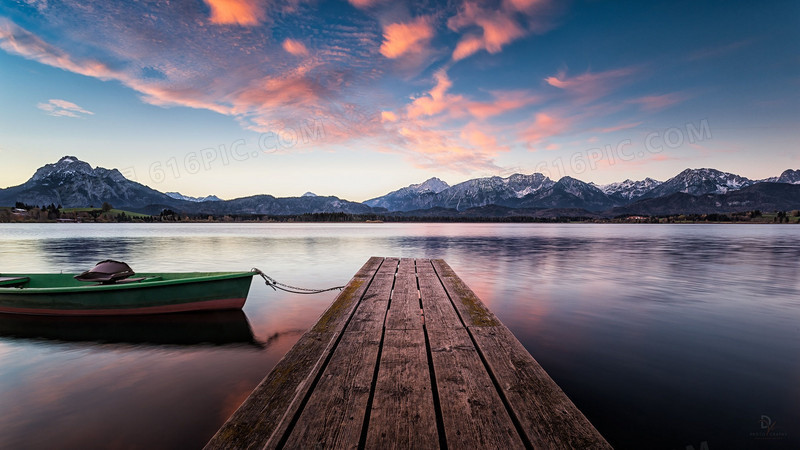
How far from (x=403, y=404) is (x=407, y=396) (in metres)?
0.21

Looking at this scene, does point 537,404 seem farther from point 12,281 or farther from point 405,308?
point 12,281

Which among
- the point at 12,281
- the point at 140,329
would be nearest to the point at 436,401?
the point at 140,329

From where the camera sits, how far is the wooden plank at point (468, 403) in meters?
4.05

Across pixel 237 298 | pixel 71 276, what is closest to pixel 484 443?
pixel 237 298

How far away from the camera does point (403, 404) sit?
189 inches

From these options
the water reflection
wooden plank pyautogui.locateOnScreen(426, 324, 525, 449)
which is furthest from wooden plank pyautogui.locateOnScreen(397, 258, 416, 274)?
wooden plank pyautogui.locateOnScreen(426, 324, 525, 449)

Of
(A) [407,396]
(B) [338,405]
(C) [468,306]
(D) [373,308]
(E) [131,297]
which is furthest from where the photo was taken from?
(E) [131,297]

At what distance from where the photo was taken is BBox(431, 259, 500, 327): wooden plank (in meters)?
8.79

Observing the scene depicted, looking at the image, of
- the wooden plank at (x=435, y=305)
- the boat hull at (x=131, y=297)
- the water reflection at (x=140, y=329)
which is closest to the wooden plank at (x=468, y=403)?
the wooden plank at (x=435, y=305)

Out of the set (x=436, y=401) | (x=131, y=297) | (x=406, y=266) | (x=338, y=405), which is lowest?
(x=131, y=297)

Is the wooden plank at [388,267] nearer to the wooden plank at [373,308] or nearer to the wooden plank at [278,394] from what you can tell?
the wooden plank at [373,308]

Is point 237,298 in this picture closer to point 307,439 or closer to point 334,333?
point 334,333

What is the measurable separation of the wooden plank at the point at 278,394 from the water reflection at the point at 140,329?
583 cm

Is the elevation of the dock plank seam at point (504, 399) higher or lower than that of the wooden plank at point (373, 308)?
higher
